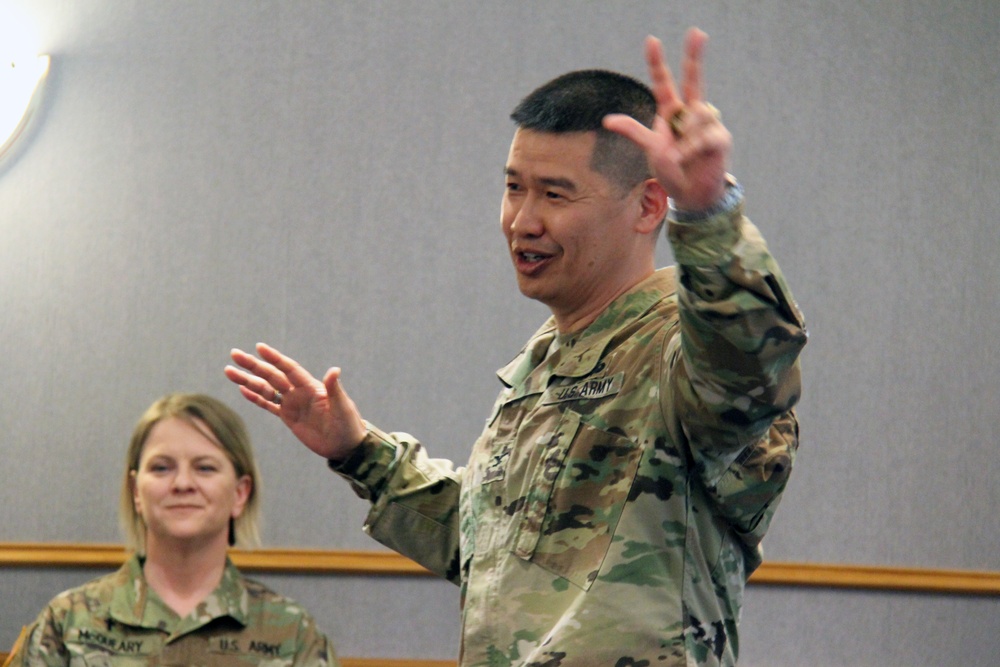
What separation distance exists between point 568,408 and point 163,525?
127 cm

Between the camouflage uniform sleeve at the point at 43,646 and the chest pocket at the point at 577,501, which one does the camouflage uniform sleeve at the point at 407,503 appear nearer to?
the chest pocket at the point at 577,501

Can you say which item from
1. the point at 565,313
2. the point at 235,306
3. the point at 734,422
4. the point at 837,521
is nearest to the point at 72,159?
the point at 235,306

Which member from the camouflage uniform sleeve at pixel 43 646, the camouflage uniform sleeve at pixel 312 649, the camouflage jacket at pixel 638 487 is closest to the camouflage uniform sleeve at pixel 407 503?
the camouflage jacket at pixel 638 487

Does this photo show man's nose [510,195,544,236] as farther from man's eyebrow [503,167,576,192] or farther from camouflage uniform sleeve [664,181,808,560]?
camouflage uniform sleeve [664,181,808,560]

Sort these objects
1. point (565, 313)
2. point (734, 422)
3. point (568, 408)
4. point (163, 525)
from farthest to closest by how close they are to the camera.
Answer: point (163, 525), point (565, 313), point (568, 408), point (734, 422)

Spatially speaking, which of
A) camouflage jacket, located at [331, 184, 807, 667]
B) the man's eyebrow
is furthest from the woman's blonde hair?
the man's eyebrow

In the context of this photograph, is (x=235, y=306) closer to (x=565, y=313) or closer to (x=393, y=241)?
(x=393, y=241)

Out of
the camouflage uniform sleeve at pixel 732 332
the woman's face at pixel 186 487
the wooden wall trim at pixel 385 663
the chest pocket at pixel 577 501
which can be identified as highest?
the camouflage uniform sleeve at pixel 732 332

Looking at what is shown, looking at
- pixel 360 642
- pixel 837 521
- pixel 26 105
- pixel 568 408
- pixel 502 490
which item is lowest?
pixel 360 642

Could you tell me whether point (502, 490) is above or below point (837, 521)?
above

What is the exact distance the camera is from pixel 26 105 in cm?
283

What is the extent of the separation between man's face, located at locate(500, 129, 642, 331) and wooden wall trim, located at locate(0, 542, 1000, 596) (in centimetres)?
136

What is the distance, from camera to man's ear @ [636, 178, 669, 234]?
157 cm

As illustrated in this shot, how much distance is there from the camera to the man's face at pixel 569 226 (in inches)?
59.9
